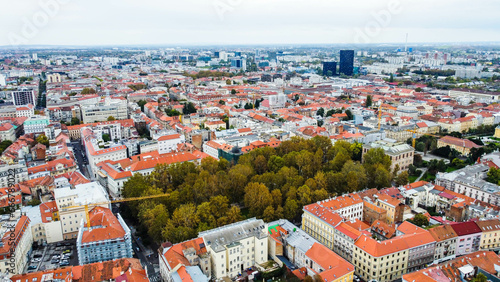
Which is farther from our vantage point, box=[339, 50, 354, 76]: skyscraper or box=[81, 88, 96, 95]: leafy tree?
box=[339, 50, 354, 76]: skyscraper

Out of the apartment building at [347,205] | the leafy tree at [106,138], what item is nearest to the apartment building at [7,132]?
the leafy tree at [106,138]

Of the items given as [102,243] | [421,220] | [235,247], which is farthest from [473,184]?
[102,243]

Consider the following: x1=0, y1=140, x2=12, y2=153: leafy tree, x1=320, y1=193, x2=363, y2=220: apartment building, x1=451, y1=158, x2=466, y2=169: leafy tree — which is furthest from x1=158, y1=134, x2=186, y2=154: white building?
x1=451, y1=158, x2=466, y2=169: leafy tree

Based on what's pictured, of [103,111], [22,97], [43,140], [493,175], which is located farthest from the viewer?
[22,97]

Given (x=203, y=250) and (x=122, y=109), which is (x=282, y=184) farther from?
(x=122, y=109)

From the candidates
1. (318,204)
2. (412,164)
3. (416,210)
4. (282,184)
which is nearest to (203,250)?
(318,204)

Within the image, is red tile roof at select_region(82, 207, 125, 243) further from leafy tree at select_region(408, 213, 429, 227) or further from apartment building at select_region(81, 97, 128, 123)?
apartment building at select_region(81, 97, 128, 123)

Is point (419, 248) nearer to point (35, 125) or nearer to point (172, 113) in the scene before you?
point (172, 113)

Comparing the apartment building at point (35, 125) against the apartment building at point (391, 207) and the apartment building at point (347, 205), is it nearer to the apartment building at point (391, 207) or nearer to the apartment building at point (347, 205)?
the apartment building at point (347, 205)
